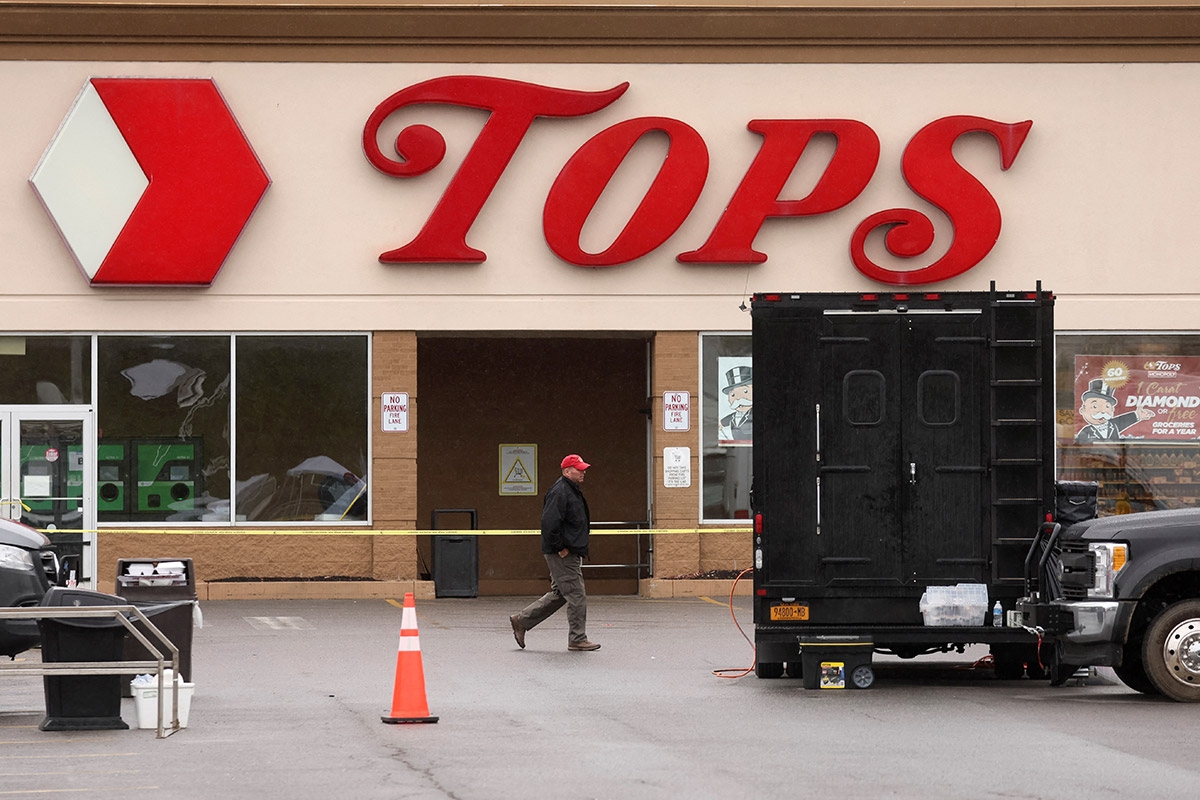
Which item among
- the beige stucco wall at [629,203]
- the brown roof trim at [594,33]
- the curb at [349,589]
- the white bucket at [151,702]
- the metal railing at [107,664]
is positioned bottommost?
the curb at [349,589]

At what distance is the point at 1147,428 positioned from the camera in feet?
76.8

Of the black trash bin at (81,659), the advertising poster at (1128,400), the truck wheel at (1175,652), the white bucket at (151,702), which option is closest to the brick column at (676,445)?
the advertising poster at (1128,400)

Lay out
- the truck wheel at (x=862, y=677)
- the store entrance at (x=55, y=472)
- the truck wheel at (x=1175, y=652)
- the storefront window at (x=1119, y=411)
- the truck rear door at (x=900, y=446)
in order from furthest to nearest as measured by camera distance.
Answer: the storefront window at (x=1119, y=411) → the store entrance at (x=55, y=472) → the truck rear door at (x=900, y=446) → the truck wheel at (x=862, y=677) → the truck wheel at (x=1175, y=652)

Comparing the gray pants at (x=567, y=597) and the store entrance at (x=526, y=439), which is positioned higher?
the store entrance at (x=526, y=439)

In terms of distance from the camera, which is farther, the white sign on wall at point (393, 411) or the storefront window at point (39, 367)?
the white sign on wall at point (393, 411)

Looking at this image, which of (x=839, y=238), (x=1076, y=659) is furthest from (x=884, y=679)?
(x=839, y=238)

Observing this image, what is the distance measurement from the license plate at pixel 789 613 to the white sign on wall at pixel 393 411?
32.2 ft

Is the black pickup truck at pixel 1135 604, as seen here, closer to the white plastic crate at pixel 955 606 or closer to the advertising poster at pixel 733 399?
the white plastic crate at pixel 955 606

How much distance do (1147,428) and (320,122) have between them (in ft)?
39.0

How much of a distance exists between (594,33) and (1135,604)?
12550mm

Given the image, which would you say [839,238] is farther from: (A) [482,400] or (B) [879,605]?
(B) [879,605]

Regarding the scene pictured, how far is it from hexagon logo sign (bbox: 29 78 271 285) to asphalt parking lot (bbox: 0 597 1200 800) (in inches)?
276

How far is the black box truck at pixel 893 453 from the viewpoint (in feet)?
46.0

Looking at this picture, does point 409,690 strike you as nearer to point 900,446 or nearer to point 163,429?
point 900,446
